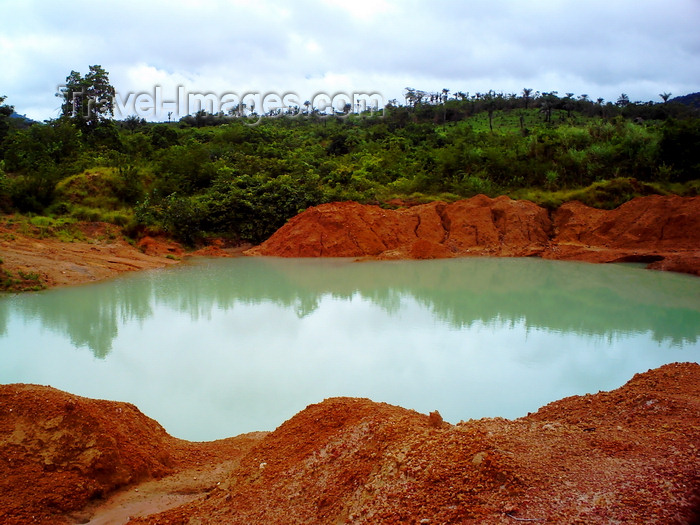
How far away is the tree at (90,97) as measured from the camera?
23.6 meters

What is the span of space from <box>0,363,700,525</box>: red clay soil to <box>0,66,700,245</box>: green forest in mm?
13706

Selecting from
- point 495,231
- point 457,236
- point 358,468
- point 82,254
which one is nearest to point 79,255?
point 82,254

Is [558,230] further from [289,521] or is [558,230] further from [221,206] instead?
[289,521]

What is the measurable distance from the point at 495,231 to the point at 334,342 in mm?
11500

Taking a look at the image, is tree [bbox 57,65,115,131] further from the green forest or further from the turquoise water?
the turquoise water

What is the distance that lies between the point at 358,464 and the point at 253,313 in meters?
5.74

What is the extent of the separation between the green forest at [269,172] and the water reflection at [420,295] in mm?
3918

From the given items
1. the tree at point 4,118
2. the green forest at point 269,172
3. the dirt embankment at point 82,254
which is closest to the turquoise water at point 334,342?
the dirt embankment at point 82,254

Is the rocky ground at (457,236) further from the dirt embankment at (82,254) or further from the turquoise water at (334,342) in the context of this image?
the turquoise water at (334,342)

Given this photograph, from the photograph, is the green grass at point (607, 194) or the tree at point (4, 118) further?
the tree at point (4, 118)

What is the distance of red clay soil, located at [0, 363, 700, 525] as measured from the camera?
2311 millimetres

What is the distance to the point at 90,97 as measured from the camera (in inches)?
942

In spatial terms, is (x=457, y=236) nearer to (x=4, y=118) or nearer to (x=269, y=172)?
(x=269, y=172)

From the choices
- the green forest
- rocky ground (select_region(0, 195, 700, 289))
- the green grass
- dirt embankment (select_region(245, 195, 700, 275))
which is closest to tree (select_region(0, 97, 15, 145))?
the green forest
